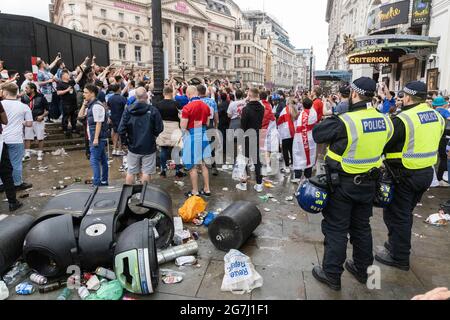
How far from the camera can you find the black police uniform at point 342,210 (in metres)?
3.27

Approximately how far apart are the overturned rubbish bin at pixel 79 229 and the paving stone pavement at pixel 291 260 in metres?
0.38

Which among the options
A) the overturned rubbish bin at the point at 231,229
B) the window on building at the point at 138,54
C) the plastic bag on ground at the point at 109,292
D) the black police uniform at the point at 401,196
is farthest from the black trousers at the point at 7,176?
the window on building at the point at 138,54

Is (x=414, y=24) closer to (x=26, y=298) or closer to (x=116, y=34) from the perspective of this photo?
(x=26, y=298)

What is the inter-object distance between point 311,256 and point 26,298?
10.7ft

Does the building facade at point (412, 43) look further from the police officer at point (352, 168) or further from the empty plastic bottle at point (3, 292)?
the empty plastic bottle at point (3, 292)

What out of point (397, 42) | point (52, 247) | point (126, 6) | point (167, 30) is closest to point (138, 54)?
point (126, 6)

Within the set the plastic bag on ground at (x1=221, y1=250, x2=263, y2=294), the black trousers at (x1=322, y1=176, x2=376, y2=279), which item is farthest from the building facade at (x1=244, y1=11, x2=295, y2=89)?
the plastic bag on ground at (x1=221, y1=250, x2=263, y2=294)

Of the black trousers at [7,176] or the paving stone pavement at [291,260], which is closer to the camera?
the paving stone pavement at [291,260]

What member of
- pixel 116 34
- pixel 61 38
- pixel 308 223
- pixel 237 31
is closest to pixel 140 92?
pixel 308 223

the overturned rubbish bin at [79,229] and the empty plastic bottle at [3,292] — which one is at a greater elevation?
the overturned rubbish bin at [79,229]

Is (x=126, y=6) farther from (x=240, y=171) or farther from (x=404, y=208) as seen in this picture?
(x=404, y=208)

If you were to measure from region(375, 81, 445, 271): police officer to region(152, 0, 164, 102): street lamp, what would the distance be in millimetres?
5476

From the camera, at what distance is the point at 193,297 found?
3.25 meters

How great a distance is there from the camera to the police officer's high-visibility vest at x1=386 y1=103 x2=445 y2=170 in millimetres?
3711
